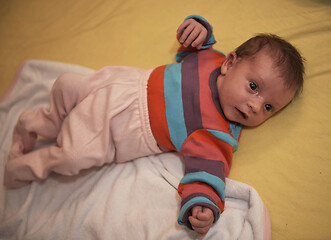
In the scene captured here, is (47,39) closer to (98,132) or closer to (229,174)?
(98,132)

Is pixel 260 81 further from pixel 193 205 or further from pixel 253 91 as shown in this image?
pixel 193 205

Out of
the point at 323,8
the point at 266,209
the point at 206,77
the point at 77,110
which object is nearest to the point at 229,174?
the point at 266,209

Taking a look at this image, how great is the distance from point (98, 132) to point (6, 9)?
120cm

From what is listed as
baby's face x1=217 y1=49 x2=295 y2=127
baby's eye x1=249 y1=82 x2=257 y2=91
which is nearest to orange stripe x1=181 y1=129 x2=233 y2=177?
baby's face x1=217 y1=49 x2=295 y2=127

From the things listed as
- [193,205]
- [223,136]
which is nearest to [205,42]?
[223,136]

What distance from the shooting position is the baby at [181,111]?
0.93 m

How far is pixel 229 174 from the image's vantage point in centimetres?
104

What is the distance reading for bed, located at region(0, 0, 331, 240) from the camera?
939 millimetres

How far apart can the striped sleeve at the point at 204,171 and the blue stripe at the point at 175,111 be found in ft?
0.12

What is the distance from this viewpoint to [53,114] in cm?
111

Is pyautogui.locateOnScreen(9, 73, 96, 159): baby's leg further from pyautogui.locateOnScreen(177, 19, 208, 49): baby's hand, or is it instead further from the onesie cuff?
the onesie cuff

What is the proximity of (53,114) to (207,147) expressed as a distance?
26.3 inches

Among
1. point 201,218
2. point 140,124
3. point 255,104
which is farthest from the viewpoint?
point 140,124

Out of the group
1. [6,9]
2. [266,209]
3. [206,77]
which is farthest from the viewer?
[6,9]
